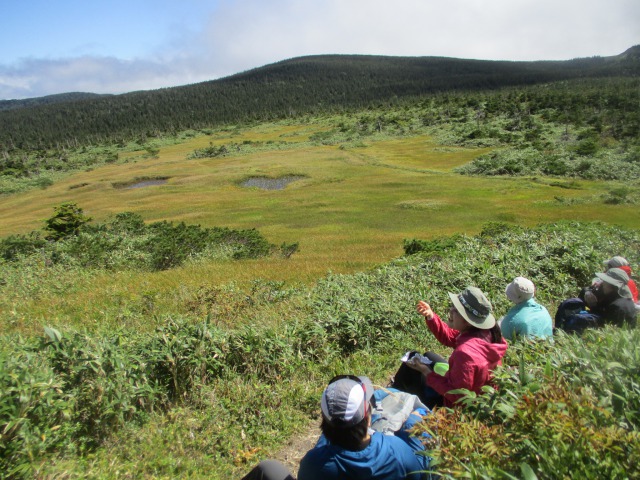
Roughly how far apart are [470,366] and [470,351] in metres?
0.14

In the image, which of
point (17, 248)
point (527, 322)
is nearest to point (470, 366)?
point (527, 322)

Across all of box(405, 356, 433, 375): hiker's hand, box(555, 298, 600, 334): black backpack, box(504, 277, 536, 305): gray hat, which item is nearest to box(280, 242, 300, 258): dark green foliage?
box(555, 298, 600, 334): black backpack

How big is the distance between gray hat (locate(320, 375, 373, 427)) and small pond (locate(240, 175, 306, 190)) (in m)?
46.9

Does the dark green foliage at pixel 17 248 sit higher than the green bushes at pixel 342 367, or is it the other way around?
the green bushes at pixel 342 367

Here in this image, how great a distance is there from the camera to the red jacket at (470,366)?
12.9ft

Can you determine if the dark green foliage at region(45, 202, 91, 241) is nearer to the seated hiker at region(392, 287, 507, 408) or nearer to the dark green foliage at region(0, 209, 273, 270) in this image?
the dark green foliage at region(0, 209, 273, 270)

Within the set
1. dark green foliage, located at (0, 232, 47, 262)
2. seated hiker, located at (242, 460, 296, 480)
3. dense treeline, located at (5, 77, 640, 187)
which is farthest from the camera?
dense treeline, located at (5, 77, 640, 187)

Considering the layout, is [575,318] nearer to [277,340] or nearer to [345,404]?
[277,340]

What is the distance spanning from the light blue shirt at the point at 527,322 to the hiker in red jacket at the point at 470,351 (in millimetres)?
1306

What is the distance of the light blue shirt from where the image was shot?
5.37m

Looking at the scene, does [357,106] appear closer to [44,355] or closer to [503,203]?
→ [503,203]

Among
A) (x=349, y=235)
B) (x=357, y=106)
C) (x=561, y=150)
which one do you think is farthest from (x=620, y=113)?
(x=357, y=106)

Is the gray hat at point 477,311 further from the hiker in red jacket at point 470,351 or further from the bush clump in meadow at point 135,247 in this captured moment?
the bush clump in meadow at point 135,247

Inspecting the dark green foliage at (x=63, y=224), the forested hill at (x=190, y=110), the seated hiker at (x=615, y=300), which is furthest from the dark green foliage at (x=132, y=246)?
the forested hill at (x=190, y=110)
